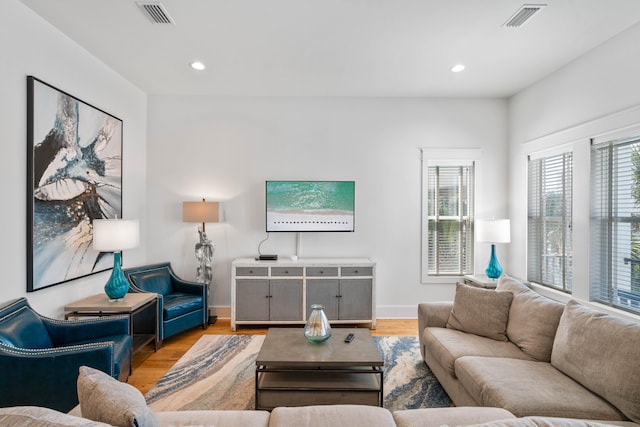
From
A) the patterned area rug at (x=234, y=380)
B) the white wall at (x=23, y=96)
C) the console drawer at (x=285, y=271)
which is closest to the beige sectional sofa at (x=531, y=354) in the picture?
the patterned area rug at (x=234, y=380)

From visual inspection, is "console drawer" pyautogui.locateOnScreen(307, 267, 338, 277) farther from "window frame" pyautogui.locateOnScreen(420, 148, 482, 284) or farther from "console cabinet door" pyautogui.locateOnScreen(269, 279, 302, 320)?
"window frame" pyautogui.locateOnScreen(420, 148, 482, 284)

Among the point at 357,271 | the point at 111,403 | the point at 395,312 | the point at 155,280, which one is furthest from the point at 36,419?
the point at 395,312

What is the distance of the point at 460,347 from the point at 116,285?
290 centimetres

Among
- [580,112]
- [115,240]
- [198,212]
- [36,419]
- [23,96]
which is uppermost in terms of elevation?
[580,112]

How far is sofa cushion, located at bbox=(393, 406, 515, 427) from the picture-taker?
1.43m

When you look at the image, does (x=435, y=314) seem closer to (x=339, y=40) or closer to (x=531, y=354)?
(x=531, y=354)

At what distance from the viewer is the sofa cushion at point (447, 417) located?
143 centimetres

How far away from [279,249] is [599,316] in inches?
130

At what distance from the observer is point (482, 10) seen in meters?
2.49

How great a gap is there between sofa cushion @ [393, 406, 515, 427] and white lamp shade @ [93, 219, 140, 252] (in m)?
2.62

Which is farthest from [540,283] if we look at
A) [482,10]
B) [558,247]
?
[482,10]

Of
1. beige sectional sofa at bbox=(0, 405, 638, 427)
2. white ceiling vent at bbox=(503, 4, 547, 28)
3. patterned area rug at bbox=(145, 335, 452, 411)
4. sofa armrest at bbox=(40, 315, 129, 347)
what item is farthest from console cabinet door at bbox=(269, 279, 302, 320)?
white ceiling vent at bbox=(503, 4, 547, 28)

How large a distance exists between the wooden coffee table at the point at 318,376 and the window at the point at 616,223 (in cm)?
218

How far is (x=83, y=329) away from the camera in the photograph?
2.57 metres
